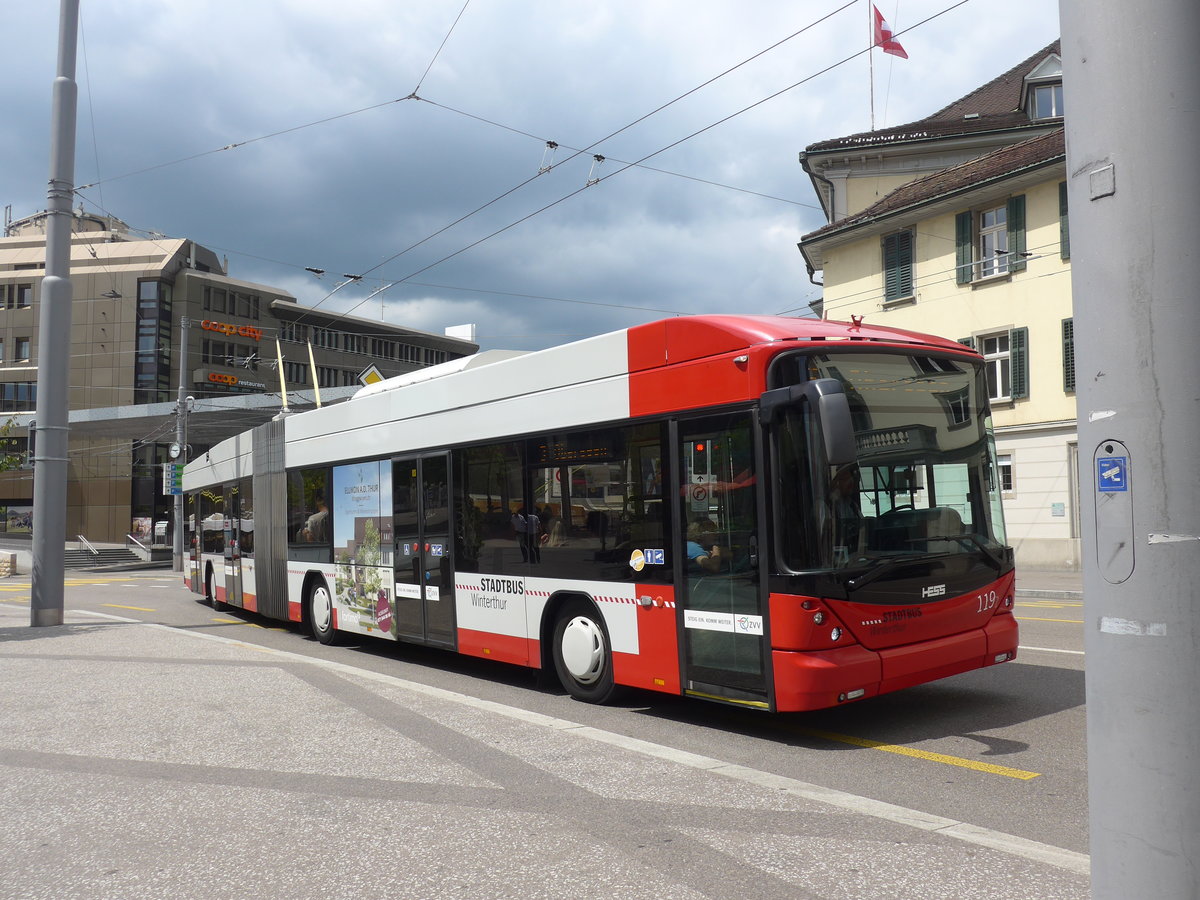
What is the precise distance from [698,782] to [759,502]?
1694 millimetres

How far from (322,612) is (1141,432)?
11.2 metres

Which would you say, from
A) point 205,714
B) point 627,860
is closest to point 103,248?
point 205,714

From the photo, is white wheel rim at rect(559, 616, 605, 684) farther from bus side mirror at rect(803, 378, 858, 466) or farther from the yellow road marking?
bus side mirror at rect(803, 378, 858, 466)

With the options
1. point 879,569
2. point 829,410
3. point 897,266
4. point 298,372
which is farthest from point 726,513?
point 298,372

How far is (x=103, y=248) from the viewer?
6050cm

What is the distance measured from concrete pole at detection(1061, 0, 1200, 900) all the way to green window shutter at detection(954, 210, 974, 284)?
79.8 ft

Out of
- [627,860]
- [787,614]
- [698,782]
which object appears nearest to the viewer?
[627,860]

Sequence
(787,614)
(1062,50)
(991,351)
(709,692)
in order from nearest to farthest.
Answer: (1062,50) < (787,614) < (709,692) < (991,351)

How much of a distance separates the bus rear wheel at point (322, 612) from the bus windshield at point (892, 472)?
7296mm

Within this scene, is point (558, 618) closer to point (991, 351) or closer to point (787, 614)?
point (787, 614)

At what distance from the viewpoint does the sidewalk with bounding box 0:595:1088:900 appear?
12.8 feet

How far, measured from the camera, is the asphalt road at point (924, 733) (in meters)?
4.93

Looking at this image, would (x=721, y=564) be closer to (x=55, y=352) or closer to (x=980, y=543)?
(x=980, y=543)

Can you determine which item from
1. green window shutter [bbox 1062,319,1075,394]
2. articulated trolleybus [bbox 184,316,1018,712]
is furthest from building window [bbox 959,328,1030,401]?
articulated trolleybus [bbox 184,316,1018,712]
